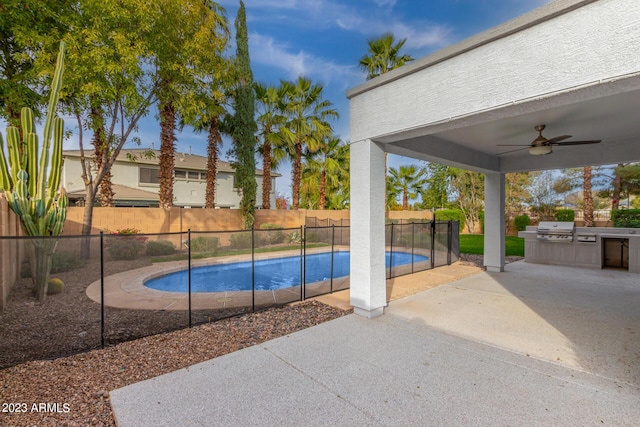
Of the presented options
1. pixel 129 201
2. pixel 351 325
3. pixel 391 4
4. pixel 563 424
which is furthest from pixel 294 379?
pixel 129 201

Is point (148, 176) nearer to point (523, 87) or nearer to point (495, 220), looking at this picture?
point (495, 220)

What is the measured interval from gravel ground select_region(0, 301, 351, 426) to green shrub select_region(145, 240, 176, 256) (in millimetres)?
6365

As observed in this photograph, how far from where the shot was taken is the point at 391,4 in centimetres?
944

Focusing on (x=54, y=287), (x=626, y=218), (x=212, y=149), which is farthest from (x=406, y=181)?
(x=54, y=287)

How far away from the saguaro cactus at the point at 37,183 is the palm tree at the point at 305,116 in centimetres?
1061

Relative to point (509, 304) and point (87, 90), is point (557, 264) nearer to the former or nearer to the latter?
point (509, 304)

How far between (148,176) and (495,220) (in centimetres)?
1883

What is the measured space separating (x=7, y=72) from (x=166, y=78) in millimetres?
3810

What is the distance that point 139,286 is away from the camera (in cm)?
651

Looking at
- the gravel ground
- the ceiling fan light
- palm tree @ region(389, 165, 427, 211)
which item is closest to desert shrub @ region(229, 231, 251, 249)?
the gravel ground

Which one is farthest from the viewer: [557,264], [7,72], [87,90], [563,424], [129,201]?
[129,201]

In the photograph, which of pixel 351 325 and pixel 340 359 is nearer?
pixel 340 359

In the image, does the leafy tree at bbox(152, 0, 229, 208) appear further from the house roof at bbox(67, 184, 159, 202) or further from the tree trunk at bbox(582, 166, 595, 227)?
the tree trunk at bbox(582, 166, 595, 227)

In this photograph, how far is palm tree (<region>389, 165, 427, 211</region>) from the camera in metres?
25.5
